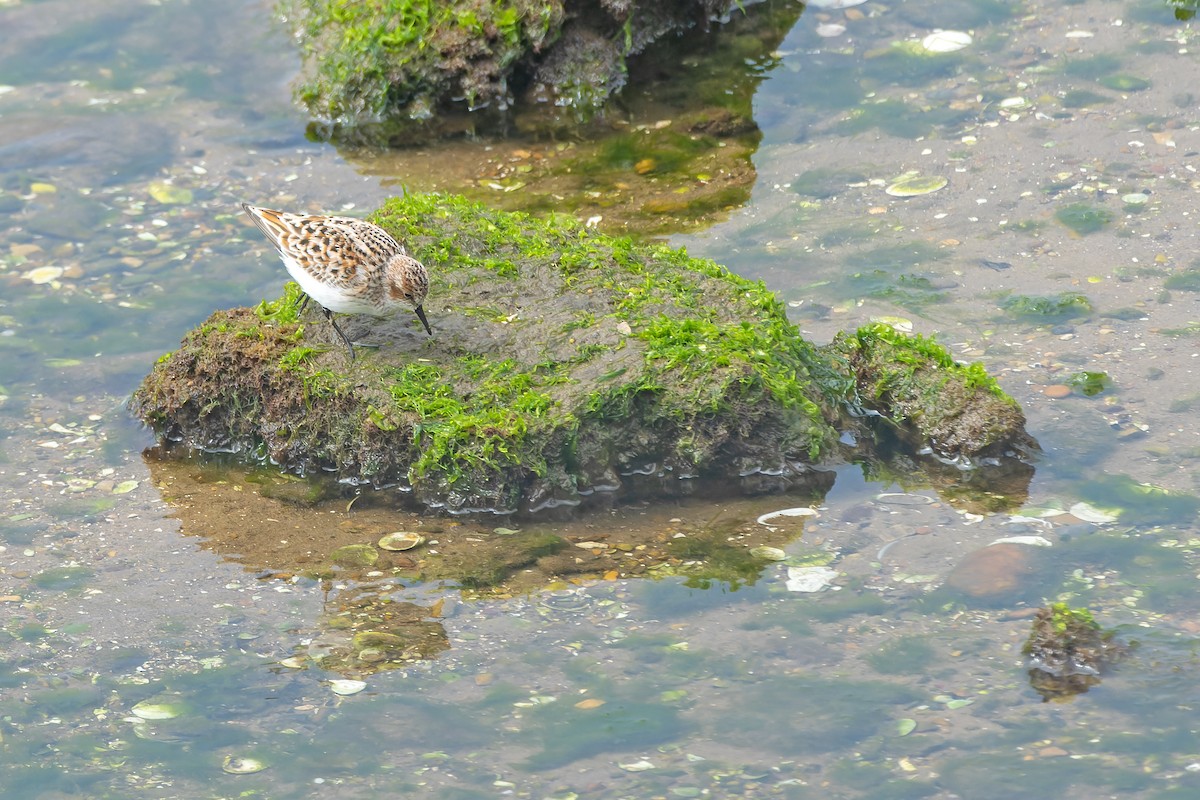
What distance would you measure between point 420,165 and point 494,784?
22.4 feet

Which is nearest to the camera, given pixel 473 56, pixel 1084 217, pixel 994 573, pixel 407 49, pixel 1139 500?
pixel 994 573

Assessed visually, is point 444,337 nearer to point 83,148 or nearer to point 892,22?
point 83,148

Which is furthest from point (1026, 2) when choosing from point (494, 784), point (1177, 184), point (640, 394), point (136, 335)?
point (494, 784)

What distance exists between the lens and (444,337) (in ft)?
26.4

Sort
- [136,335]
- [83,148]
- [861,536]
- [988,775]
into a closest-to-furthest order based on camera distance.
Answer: [988,775] < [861,536] < [136,335] < [83,148]

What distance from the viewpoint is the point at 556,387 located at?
7.64m

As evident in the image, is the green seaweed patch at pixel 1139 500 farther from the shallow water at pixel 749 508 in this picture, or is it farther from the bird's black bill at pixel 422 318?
the bird's black bill at pixel 422 318

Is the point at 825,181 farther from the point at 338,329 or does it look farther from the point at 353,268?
the point at 353,268

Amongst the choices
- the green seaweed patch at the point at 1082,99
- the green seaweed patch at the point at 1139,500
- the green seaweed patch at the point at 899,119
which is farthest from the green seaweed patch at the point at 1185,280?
the green seaweed patch at the point at 899,119

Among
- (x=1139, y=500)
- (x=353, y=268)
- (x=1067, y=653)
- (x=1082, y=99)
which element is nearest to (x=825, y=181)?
(x=1082, y=99)

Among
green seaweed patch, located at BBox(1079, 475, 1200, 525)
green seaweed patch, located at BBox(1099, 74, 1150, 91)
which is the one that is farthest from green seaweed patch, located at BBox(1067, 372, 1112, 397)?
green seaweed patch, located at BBox(1099, 74, 1150, 91)

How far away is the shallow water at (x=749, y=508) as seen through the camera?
19.3 ft

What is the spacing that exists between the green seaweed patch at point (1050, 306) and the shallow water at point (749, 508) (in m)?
0.02

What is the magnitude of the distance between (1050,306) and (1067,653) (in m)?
3.37
